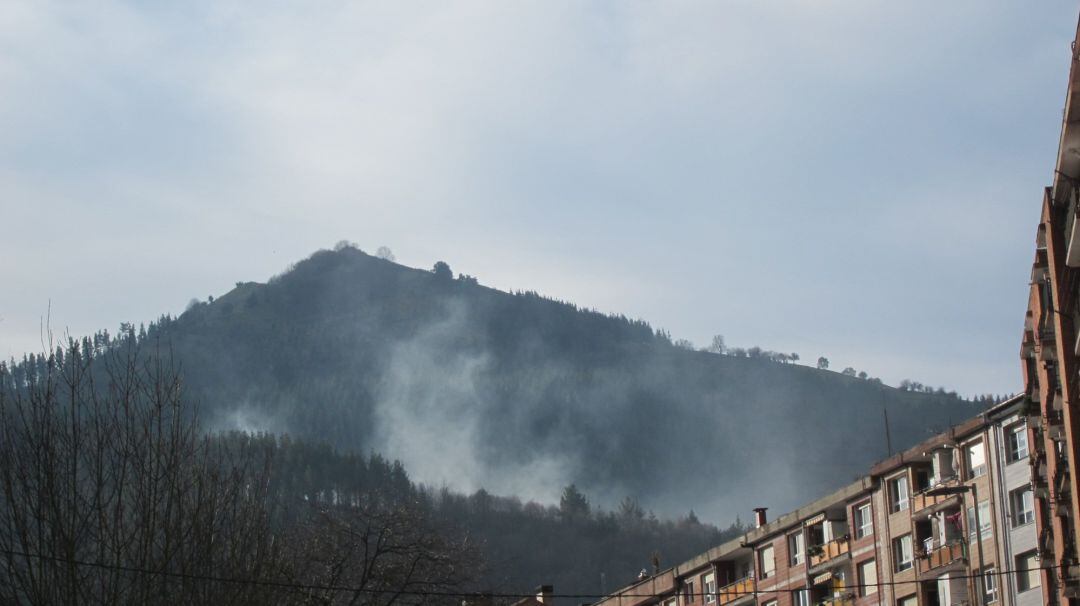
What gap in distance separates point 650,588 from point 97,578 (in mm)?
70683

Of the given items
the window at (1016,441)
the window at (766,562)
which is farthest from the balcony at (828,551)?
the window at (1016,441)

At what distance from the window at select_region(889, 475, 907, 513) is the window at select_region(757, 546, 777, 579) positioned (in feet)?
35.7

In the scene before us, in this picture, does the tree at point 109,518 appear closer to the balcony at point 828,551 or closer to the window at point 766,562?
the balcony at point 828,551

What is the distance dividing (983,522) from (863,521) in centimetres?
977

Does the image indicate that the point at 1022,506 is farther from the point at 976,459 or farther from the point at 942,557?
the point at 942,557

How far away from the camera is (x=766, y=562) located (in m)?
94.7

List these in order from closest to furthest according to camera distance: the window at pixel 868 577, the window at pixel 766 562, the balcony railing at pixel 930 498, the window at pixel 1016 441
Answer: the window at pixel 1016 441 → the balcony railing at pixel 930 498 → the window at pixel 868 577 → the window at pixel 766 562

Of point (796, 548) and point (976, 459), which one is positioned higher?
point (976, 459)

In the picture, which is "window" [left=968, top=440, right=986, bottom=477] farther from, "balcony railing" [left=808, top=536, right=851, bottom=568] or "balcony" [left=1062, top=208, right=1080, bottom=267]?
"balcony" [left=1062, top=208, right=1080, bottom=267]

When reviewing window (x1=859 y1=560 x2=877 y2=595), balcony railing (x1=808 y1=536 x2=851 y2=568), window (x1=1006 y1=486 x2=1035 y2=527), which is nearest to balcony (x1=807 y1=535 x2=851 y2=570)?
balcony railing (x1=808 y1=536 x2=851 y2=568)

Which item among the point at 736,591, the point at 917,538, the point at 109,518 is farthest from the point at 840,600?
the point at 109,518

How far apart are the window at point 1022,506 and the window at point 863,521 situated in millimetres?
11557

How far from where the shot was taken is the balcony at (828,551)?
87625 mm

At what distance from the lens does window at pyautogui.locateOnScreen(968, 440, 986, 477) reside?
78.8m
